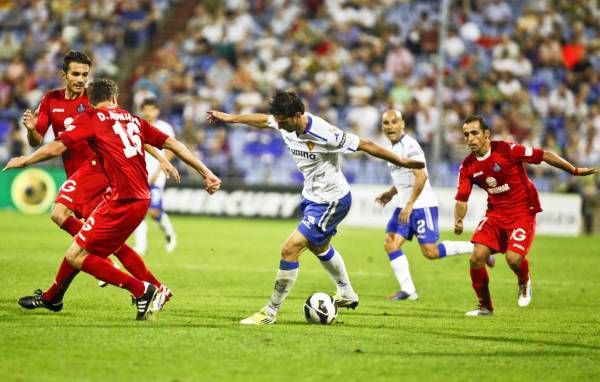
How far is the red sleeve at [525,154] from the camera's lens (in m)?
12.1

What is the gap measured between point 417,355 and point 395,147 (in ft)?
18.0

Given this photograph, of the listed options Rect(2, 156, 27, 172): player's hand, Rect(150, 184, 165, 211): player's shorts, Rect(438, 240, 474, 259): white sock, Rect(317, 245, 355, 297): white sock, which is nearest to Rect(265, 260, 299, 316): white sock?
Rect(317, 245, 355, 297): white sock

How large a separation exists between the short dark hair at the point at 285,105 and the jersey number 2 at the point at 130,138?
4.27 feet

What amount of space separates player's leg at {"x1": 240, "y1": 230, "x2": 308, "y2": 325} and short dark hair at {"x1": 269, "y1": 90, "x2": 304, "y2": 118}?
131 centimetres

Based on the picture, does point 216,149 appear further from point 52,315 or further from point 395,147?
point 52,315

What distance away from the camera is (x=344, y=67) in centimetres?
3119

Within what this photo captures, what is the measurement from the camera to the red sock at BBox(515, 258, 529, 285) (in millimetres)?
12749

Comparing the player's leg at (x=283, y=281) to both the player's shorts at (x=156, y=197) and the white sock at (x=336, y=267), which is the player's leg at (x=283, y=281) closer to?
the white sock at (x=336, y=267)

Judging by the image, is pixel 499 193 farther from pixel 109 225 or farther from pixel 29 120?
pixel 29 120

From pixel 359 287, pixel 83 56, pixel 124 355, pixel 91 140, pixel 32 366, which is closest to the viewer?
pixel 32 366

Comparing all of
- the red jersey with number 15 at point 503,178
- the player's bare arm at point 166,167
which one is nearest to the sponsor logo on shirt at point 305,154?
the player's bare arm at point 166,167

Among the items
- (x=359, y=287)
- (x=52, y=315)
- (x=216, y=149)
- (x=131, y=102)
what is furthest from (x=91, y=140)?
(x=131, y=102)

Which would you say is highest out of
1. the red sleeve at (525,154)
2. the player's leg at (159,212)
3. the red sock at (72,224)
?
the red sleeve at (525,154)

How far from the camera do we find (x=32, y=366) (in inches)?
302
